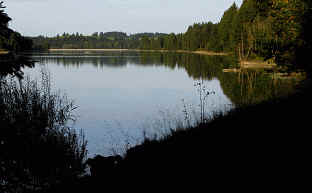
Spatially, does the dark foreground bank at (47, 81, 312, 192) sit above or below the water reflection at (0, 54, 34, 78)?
below

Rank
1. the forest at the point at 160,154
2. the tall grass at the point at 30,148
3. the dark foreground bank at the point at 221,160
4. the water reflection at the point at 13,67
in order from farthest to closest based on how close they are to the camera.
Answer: the water reflection at the point at 13,67 < the tall grass at the point at 30,148 < the forest at the point at 160,154 < the dark foreground bank at the point at 221,160

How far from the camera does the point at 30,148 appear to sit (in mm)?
9438

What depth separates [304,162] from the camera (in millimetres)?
6867

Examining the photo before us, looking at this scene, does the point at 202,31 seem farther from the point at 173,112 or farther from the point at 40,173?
the point at 40,173

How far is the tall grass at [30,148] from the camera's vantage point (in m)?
9.14

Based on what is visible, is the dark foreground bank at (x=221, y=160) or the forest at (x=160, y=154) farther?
the forest at (x=160, y=154)

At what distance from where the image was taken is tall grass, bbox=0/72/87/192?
30.0 ft

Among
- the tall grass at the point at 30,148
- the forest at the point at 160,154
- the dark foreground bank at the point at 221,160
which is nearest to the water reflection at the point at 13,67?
the tall grass at the point at 30,148

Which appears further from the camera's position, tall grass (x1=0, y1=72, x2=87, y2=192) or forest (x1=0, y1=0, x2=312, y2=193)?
tall grass (x1=0, y1=72, x2=87, y2=192)

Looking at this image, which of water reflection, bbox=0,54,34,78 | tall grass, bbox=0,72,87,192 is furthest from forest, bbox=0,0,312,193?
water reflection, bbox=0,54,34,78

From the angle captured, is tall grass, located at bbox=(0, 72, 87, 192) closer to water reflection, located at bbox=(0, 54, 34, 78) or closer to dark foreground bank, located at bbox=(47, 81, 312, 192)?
dark foreground bank, located at bbox=(47, 81, 312, 192)

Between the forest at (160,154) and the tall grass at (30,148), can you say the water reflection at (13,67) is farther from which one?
the forest at (160,154)

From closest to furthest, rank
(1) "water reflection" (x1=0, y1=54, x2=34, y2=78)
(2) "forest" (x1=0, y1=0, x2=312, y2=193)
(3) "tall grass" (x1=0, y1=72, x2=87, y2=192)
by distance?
1. (2) "forest" (x1=0, y1=0, x2=312, y2=193)
2. (3) "tall grass" (x1=0, y1=72, x2=87, y2=192)
3. (1) "water reflection" (x1=0, y1=54, x2=34, y2=78)

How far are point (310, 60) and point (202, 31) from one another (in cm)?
14507
